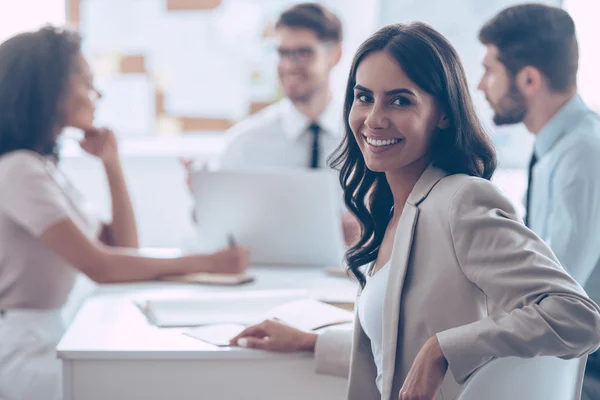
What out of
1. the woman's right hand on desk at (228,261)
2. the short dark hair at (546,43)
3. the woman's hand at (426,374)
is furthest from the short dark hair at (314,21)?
the woman's hand at (426,374)

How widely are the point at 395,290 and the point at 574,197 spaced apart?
2.55 feet

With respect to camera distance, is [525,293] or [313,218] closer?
[525,293]

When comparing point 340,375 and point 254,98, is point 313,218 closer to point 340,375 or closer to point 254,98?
point 340,375

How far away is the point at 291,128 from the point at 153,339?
1634 mm

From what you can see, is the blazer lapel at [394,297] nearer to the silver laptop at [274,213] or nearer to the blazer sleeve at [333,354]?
the blazer sleeve at [333,354]

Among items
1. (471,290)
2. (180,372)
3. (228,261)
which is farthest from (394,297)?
(228,261)

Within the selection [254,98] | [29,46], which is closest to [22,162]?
[29,46]

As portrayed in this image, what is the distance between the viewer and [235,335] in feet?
4.75

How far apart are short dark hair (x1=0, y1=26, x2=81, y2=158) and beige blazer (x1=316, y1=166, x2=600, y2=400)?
133cm

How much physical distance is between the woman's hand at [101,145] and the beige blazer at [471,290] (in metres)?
1.63

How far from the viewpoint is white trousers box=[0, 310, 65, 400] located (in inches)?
67.1

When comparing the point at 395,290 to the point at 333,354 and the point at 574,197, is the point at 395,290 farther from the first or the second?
the point at 574,197

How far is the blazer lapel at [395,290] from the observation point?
112 cm

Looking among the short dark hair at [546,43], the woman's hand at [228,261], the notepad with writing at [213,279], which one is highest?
the short dark hair at [546,43]
